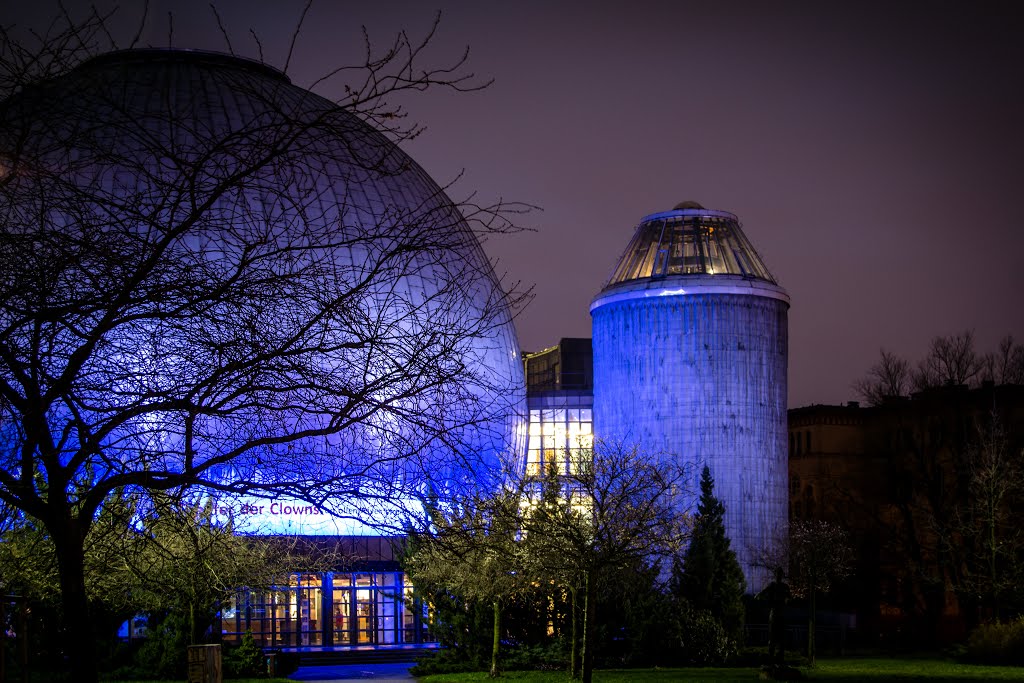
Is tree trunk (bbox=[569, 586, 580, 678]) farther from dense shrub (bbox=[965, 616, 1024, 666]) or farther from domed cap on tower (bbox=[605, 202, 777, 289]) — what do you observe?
domed cap on tower (bbox=[605, 202, 777, 289])

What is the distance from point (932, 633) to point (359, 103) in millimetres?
49468

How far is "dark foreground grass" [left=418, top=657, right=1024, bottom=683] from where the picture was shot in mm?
27953

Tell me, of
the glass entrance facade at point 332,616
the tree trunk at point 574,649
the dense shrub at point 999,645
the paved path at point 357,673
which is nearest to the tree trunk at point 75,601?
the tree trunk at point 574,649

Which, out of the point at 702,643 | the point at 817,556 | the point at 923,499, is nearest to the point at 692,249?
the point at 817,556

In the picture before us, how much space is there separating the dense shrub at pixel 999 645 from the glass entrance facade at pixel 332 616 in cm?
1879

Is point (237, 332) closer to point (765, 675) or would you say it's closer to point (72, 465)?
point (72, 465)

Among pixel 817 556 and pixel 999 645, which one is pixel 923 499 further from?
pixel 999 645

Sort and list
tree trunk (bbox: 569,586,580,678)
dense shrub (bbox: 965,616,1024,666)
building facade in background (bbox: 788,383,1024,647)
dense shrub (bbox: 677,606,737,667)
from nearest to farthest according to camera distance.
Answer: tree trunk (bbox: 569,586,580,678) → dense shrub (bbox: 965,616,1024,666) → dense shrub (bbox: 677,606,737,667) → building facade in background (bbox: 788,383,1024,647)

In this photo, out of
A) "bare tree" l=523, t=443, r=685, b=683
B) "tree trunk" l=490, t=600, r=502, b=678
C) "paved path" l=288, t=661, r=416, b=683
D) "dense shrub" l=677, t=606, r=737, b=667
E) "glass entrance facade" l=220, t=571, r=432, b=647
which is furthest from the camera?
"glass entrance facade" l=220, t=571, r=432, b=647

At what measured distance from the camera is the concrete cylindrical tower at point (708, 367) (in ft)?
195

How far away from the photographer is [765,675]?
2759 centimetres

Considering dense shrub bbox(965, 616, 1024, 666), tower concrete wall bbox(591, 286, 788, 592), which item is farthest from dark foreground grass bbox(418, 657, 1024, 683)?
tower concrete wall bbox(591, 286, 788, 592)

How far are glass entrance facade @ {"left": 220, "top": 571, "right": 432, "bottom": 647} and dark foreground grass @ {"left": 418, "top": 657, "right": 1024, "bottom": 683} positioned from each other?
1430 centimetres

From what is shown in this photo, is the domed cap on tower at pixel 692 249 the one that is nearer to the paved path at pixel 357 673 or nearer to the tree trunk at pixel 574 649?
the paved path at pixel 357 673
